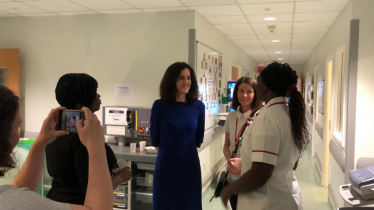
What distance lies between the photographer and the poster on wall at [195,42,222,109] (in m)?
4.33

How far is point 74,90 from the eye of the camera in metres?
1.49

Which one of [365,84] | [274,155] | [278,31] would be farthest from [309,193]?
[274,155]

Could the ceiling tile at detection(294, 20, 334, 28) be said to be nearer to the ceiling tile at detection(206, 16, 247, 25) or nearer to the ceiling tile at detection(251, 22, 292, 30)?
Result: the ceiling tile at detection(251, 22, 292, 30)

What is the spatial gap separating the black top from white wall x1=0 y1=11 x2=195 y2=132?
8.77 ft

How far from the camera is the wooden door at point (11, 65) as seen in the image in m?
4.36

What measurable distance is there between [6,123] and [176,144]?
6.11 feet

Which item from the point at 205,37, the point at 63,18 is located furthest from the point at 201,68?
the point at 63,18

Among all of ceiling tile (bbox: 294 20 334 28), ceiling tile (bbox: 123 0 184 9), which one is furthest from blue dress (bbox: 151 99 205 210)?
ceiling tile (bbox: 294 20 334 28)

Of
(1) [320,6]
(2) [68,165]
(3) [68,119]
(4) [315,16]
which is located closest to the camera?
(3) [68,119]

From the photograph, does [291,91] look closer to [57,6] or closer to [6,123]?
[6,123]

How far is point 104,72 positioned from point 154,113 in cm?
184

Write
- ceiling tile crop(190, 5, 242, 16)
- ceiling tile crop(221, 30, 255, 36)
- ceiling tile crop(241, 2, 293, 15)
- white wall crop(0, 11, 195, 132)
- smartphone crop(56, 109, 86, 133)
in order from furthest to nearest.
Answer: ceiling tile crop(221, 30, 255, 36), white wall crop(0, 11, 195, 132), ceiling tile crop(190, 5, 242, 16), ceiling tile crop(241, 2, 293, 15), smartphone crop(56, 109, 86, 133)

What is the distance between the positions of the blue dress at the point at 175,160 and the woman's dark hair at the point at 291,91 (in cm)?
115

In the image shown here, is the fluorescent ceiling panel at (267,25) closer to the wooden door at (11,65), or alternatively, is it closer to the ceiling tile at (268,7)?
the ceiling tile at (268,7)
